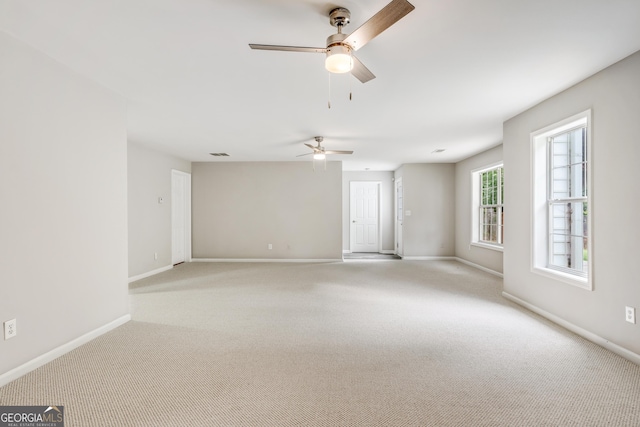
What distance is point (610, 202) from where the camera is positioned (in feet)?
8.62

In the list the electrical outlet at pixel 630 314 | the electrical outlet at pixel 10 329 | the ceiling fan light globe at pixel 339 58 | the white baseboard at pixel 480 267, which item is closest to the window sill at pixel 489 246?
the white baseboard at pixel 480 267

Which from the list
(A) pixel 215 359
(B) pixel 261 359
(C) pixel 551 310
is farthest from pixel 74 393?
(C) pixel 551 310

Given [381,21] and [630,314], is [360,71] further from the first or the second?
[630,314]

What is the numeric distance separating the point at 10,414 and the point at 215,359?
3.95 ft

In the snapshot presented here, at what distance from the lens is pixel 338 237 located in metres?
7.45

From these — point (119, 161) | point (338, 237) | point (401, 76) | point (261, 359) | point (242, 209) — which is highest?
point (401, 76)

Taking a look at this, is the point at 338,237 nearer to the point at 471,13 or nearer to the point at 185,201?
the point at 185,201

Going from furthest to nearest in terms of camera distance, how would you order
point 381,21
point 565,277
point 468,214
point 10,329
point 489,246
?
point 468,214 < point 489,246 < point 565,277 < point 10,329 < point 381,21

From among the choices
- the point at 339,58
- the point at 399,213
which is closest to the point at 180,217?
the point at 399,213

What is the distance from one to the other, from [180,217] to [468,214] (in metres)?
6.63

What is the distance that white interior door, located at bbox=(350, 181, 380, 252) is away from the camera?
905cm

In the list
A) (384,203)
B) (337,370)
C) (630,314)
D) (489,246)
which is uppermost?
(384,203)

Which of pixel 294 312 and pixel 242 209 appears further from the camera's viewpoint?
pixel 242 209

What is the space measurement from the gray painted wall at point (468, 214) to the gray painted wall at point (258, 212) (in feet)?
9.68
